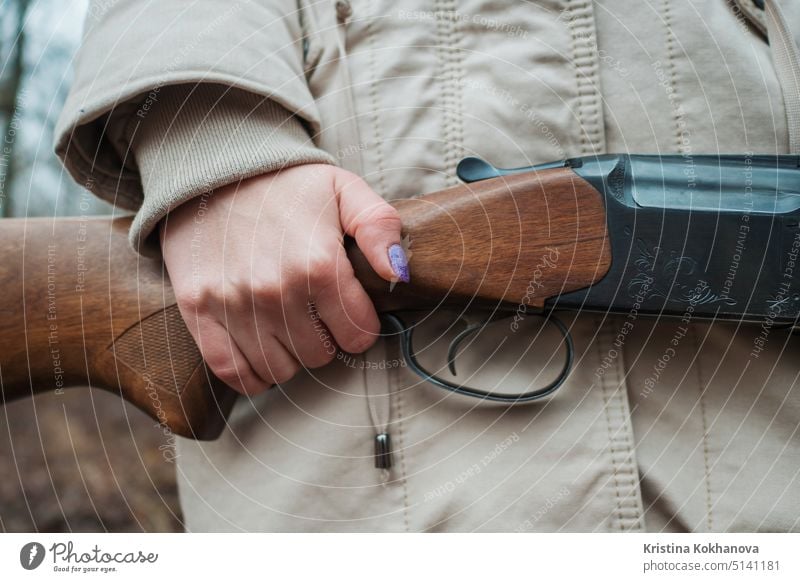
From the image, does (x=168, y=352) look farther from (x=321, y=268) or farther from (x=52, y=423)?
(x=52, y=423)

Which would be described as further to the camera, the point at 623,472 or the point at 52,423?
the point at 52,423

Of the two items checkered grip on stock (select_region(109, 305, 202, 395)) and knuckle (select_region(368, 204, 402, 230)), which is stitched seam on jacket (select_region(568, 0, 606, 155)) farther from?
checkered grip on stock (select_region(109, 305, 202, 395))

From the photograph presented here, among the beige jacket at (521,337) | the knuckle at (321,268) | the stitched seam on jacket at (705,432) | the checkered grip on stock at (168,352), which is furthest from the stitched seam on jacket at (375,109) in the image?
the stitched seam on jacket at (705,432)

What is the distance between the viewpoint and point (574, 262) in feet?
1.93

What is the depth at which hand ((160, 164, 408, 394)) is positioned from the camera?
1.82 ft

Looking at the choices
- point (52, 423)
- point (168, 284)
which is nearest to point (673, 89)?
point (168, 284)

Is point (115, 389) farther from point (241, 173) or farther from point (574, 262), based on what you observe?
point (574, 262)

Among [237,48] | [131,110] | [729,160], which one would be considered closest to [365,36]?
[237,48]

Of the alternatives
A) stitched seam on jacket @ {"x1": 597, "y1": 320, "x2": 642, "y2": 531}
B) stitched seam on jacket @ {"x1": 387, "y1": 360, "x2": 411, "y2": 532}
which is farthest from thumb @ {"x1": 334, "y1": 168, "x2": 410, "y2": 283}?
stitched seam on jacket @ {"x1": 597, "y1": 320, "x2": 642, "y2": 531}

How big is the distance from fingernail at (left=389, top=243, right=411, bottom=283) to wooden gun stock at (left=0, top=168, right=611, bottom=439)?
2cm

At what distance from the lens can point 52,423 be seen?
1.48 m

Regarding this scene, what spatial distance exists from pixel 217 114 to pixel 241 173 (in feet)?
0.26

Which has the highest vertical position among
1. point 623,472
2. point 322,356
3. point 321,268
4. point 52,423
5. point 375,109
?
point 375,109

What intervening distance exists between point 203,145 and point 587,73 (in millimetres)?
388
